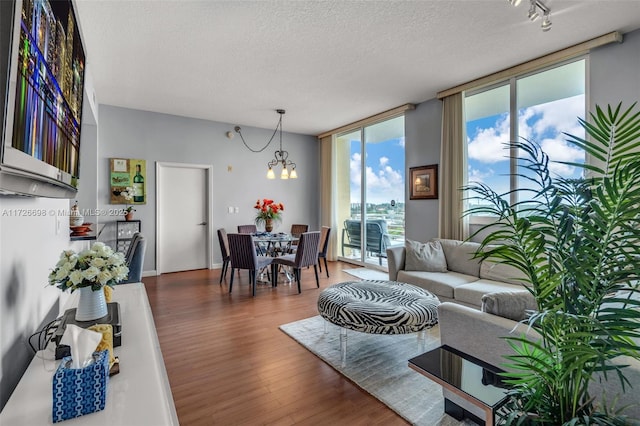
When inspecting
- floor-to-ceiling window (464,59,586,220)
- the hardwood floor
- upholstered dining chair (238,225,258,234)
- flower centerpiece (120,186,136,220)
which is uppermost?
floor-to-ceiling window (464,59,586,220)

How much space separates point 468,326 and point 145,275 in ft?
17.8

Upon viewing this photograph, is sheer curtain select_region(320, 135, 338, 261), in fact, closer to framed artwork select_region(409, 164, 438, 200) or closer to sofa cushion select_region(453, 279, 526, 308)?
framed artwork select_region(409, 164, 438, 200)

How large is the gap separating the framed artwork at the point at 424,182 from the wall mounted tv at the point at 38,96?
14.6 feet

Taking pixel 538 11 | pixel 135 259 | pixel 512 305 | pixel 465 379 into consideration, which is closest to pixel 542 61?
pixel 538 11

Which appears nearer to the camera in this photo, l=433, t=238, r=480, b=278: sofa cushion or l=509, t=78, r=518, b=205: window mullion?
l=433, t=238, r=480, b=278: sofa cushion

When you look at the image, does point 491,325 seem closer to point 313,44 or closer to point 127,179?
point 313,44

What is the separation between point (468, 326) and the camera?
175cm

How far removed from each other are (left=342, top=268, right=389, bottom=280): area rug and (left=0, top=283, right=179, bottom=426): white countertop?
437cm

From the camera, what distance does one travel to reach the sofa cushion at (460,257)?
147 inches

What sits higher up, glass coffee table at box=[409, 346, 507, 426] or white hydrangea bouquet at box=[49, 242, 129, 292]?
white hydrangea bouquet at box=[49, 242, 129, 292]

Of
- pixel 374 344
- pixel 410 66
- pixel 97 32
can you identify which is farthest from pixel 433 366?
pixel 97 32

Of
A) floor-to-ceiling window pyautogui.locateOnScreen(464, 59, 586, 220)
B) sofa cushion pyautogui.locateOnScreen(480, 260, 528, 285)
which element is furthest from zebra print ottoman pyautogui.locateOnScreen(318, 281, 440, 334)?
floor-to-ceiling window pyautogui.locateOnScreen(464, 59, 586, 220)

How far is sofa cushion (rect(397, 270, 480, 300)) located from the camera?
3402mm

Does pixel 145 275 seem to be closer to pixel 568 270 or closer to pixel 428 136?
pixel 428 136
